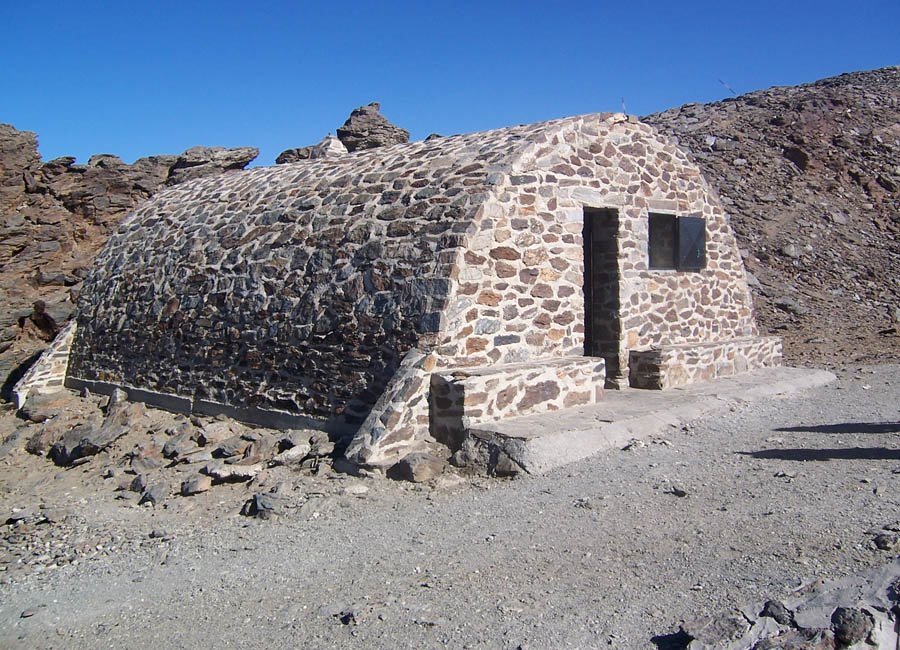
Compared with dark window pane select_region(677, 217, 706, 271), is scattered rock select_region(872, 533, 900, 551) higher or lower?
lower

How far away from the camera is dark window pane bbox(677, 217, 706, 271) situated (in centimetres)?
1169

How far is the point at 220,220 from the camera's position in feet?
39.4

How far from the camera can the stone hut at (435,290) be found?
8500 mm

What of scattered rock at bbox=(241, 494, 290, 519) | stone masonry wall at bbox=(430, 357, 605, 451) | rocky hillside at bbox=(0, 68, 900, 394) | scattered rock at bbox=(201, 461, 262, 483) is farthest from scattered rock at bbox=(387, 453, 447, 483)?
rocky hillside at bbox=(0, 68, 900, 394)

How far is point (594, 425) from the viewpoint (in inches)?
320

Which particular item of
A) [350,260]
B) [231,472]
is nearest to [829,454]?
[350,260]

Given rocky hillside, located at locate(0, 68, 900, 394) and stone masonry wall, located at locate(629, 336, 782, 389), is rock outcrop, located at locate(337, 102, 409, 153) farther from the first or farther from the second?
stone masonry wall, located at locate(629, 336, 782, 389)

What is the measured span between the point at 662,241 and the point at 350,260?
497cm

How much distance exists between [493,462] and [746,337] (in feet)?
23.1

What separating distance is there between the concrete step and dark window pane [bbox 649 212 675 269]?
1.90 metres

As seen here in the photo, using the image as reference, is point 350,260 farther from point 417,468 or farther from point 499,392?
point 417,468

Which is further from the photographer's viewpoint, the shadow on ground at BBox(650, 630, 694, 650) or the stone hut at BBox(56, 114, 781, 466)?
the stone hut at BBox(56, 114, 781, 466)

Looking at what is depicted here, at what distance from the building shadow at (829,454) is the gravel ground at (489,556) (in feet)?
0.13

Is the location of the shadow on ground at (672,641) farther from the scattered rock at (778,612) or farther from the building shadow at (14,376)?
the building shadow at (14,376)
